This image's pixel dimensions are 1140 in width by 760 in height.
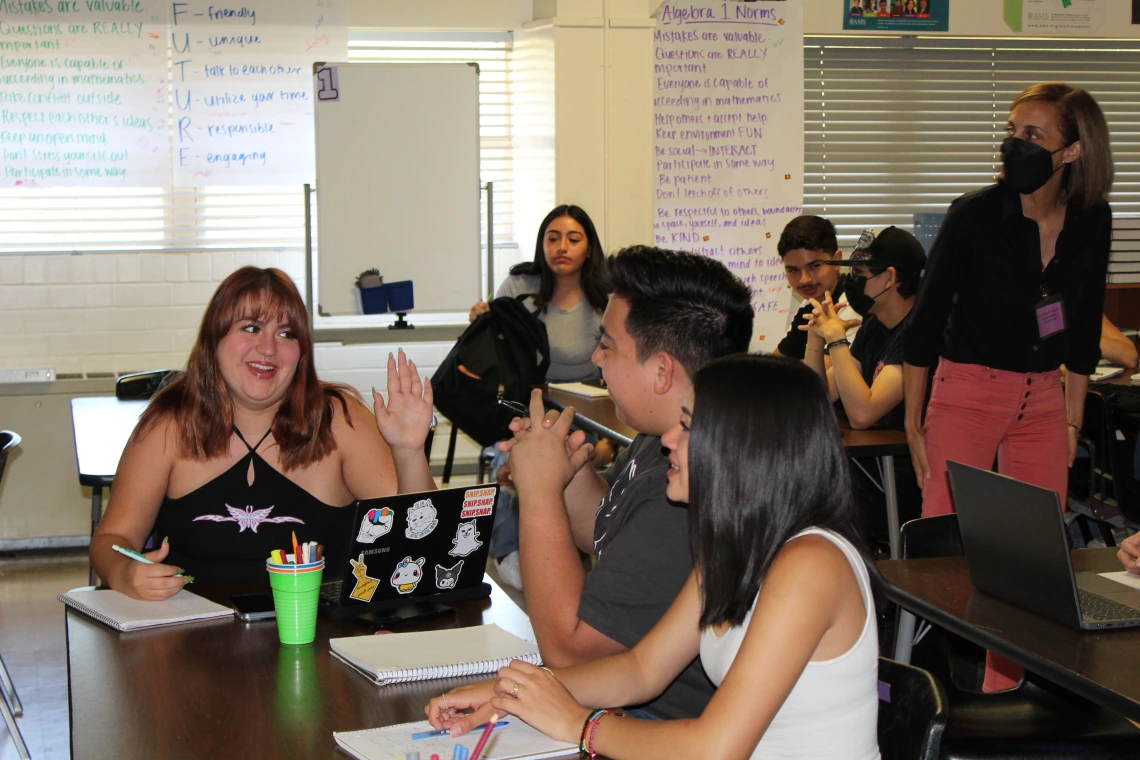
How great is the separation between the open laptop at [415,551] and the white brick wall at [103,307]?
3.93 metres

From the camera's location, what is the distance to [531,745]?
4.38 feet

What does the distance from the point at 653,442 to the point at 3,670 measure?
240 centimetres

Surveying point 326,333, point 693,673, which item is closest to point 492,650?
point 693,673

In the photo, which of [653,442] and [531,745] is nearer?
[531,745]

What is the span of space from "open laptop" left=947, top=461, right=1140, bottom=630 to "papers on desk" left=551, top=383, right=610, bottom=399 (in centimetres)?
227

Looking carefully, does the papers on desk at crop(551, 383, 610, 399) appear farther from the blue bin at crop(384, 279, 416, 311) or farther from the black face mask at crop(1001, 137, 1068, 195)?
the black face mask at crop(1001, 137, 1068, 195)

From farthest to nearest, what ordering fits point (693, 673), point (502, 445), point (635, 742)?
point (502, 445)
point (693, 673)
point (635, 742)

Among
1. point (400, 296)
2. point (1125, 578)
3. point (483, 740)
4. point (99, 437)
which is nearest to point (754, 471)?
point (483, 740)

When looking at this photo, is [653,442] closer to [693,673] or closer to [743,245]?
[693,673]

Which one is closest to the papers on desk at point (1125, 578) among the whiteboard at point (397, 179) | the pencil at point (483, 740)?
the pencil at point (483, 740)

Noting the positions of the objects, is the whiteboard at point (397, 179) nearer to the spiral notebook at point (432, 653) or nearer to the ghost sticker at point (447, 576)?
the ghost sticker at point (447, 576)

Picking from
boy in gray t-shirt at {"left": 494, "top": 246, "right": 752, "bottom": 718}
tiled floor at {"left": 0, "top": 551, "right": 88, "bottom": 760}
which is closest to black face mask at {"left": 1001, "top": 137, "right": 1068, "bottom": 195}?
boy in gray t-shirt at {"left": 494, "top": 246, "right": 752, "bottom": 718}

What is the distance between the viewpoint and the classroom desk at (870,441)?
135 inches

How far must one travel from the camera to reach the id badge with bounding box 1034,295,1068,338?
2971 millimetres
